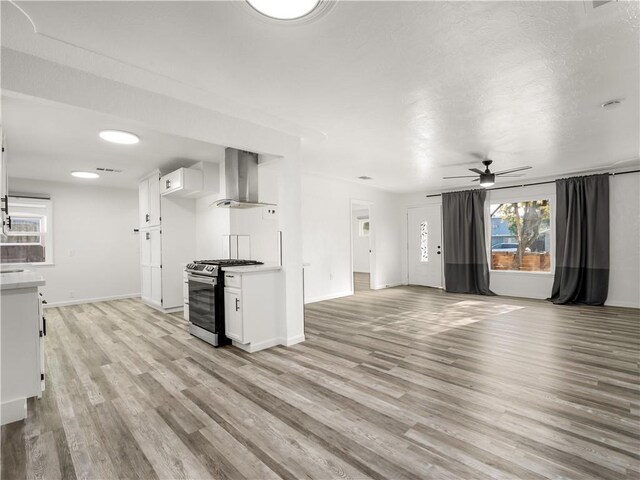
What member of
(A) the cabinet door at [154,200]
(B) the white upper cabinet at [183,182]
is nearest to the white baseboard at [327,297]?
(B) the white upper cabinet at [183,182]

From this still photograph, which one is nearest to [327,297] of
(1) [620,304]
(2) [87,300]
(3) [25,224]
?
(2) [87,300]

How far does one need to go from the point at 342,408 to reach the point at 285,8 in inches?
97.8

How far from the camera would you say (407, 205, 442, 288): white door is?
804 centimetres

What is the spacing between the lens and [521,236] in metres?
6.91

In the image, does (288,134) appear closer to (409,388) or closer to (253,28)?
(253,28)

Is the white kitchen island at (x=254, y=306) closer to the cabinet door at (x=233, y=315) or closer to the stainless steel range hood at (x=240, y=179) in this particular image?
the cabinet door at (x=233, y=315)

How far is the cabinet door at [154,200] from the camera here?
552cm

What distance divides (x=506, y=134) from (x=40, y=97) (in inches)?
173

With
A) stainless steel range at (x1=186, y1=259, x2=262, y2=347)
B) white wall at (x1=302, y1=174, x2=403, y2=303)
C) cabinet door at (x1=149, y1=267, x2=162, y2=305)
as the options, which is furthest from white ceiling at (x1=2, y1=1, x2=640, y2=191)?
cabinet door at (x1=149, y1=267, x2=162, y2=305)

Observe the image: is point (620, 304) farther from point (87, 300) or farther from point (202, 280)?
point (87, 300)

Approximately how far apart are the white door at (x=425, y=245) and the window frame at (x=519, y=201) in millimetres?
1095

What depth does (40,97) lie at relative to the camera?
2.07 m

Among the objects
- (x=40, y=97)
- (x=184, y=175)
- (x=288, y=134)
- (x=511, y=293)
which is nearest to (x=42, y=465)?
(x=40, y=97)

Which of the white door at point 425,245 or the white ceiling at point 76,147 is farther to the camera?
the white door at point 425,245
